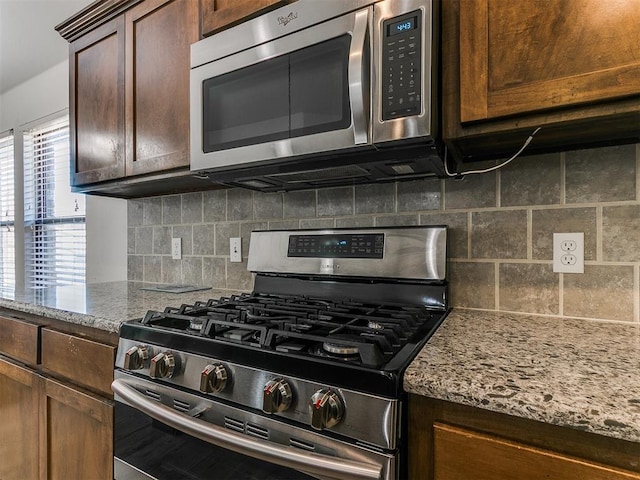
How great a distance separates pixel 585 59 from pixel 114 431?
1519 mm

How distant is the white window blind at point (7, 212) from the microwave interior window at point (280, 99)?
9.50 feet

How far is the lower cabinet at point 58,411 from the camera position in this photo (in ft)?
3.69

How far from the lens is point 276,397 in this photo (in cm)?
73

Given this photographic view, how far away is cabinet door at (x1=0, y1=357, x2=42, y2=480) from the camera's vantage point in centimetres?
134

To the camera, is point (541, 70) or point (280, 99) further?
point (280, 99)

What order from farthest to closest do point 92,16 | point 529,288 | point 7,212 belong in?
point 7,212 < point 92,16 < point 529,288

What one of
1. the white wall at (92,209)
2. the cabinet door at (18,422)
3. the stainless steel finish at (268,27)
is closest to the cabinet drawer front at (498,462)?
the stainless steel finish at (268,27)

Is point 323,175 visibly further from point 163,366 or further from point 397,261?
point 163,366

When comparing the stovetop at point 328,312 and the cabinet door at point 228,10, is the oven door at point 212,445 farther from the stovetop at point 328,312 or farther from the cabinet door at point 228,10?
the cabinet door at point 228,10

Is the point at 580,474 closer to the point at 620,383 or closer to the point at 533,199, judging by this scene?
the point at 620,383

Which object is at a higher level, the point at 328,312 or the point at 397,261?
the point at 397,261

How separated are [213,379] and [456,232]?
865 mm

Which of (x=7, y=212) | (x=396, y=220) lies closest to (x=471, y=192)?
(x=396, y=220)

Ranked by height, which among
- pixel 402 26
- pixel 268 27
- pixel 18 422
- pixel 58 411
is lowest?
pixel 18 422
